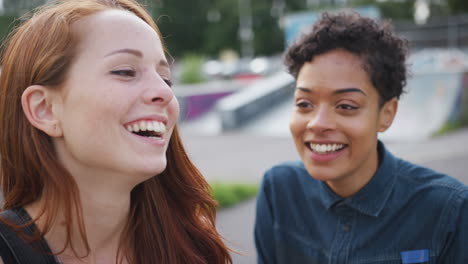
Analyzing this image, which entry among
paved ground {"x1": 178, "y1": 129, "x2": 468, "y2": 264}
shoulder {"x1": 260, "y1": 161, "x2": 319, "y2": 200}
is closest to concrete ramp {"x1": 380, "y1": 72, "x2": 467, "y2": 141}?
paved ground {"x1": 178, "y1": 129, "x2": 468, "y2": 264}

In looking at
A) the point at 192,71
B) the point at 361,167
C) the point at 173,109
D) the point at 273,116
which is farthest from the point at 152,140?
the point at 192,71

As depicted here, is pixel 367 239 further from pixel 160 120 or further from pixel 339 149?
pixel 160 120

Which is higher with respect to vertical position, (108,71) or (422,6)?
(108,71)

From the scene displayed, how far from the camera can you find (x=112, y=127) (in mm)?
1673

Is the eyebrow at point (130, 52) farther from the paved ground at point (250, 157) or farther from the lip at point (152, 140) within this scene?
the paved ground at point (250, 157)

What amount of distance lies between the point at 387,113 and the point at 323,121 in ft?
1.34

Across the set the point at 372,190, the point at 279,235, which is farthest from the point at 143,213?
the point at 372,190

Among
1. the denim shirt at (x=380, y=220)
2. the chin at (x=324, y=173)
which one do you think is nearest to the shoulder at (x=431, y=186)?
the denim shirt at (x=380, y=220)

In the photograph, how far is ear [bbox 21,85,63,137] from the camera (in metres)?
1.71

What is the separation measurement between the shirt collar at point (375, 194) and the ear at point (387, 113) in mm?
163

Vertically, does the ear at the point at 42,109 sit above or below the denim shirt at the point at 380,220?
above

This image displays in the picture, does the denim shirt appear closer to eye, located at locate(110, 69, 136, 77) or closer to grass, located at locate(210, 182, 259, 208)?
eye, located at locate(110, 69, 136, 77)

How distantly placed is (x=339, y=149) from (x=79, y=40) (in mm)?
1331

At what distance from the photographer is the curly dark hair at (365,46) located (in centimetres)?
241
